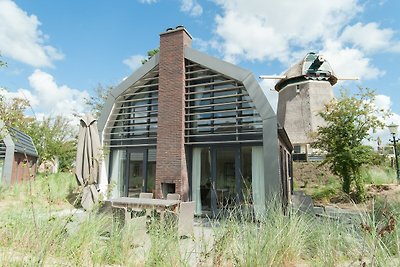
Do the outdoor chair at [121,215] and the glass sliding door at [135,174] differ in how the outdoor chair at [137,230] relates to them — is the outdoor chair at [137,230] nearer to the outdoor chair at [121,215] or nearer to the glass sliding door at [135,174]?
the outdoor chair at [121,215]

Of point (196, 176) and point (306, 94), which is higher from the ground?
point (306, 94)

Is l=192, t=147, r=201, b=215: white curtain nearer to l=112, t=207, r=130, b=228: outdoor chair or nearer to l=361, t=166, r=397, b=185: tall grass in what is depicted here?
l=112, t=207, r=130, b=228: outdoor chair

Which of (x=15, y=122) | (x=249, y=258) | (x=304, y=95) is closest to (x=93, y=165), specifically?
(x=15, y=122)

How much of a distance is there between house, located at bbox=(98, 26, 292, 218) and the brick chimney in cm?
3

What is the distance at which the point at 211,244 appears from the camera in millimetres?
3678

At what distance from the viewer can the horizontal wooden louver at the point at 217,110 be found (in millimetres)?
8805

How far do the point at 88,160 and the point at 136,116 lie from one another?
3.12 meters

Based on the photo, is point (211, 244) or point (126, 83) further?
point (126, 83)

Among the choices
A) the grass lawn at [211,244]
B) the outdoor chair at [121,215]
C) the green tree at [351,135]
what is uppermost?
the green tree at [351,135]

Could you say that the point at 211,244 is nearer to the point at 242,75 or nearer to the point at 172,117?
the point at 242,75

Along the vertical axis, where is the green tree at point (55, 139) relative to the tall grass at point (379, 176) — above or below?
above

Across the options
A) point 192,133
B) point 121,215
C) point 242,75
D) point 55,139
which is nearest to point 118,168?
point 192,133

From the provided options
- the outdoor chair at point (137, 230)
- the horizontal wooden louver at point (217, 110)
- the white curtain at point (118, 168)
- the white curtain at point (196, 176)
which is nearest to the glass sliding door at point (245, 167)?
the horizontal wooden louver at point (217, 110)

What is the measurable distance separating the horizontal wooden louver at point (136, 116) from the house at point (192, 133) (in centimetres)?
4
